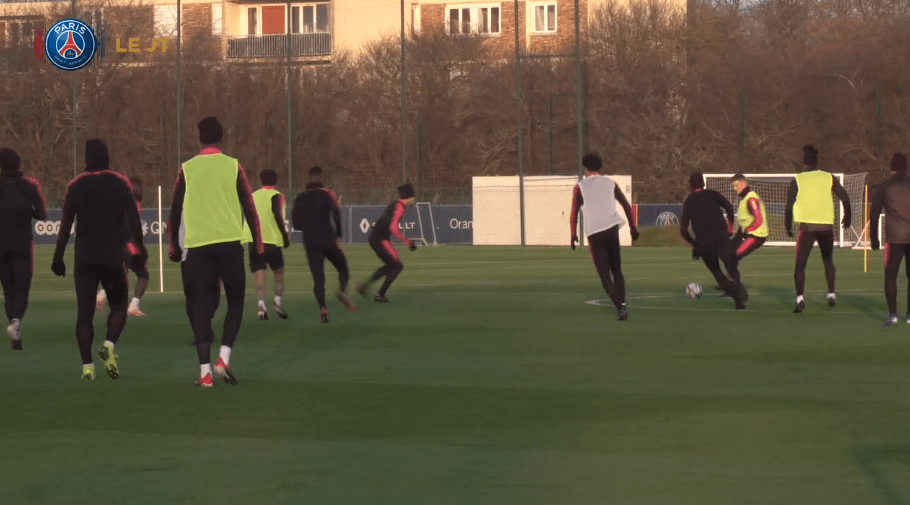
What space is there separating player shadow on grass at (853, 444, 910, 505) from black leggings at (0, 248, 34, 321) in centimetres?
921

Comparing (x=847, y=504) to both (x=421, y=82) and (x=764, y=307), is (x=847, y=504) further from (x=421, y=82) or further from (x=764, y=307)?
(x=421, y=82)

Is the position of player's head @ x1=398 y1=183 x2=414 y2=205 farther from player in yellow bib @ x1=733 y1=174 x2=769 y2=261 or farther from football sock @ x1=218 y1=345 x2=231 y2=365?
football sock @ x1=218 y1=345 x2=231 y2=365

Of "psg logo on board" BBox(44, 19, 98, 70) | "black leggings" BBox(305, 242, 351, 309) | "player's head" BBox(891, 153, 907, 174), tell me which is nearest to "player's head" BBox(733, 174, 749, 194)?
"player's head" BBox(891, 153, 907, 174)

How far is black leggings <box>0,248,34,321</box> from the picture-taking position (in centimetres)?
1580

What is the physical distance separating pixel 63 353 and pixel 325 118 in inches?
1991

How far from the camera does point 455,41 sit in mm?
68062

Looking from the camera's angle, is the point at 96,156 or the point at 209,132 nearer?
the point at 209,132

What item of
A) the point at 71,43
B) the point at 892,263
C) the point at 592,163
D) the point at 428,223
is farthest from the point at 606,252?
the point at 71,43

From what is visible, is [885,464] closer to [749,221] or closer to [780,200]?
[749,221]

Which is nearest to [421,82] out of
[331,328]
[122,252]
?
[331,328]

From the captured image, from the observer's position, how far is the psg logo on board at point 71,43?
59.2 m

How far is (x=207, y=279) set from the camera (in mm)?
12055

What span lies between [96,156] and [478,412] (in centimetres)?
371

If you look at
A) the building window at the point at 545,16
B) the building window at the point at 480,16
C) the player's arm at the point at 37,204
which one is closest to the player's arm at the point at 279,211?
the player's arm at the point at 37,204
